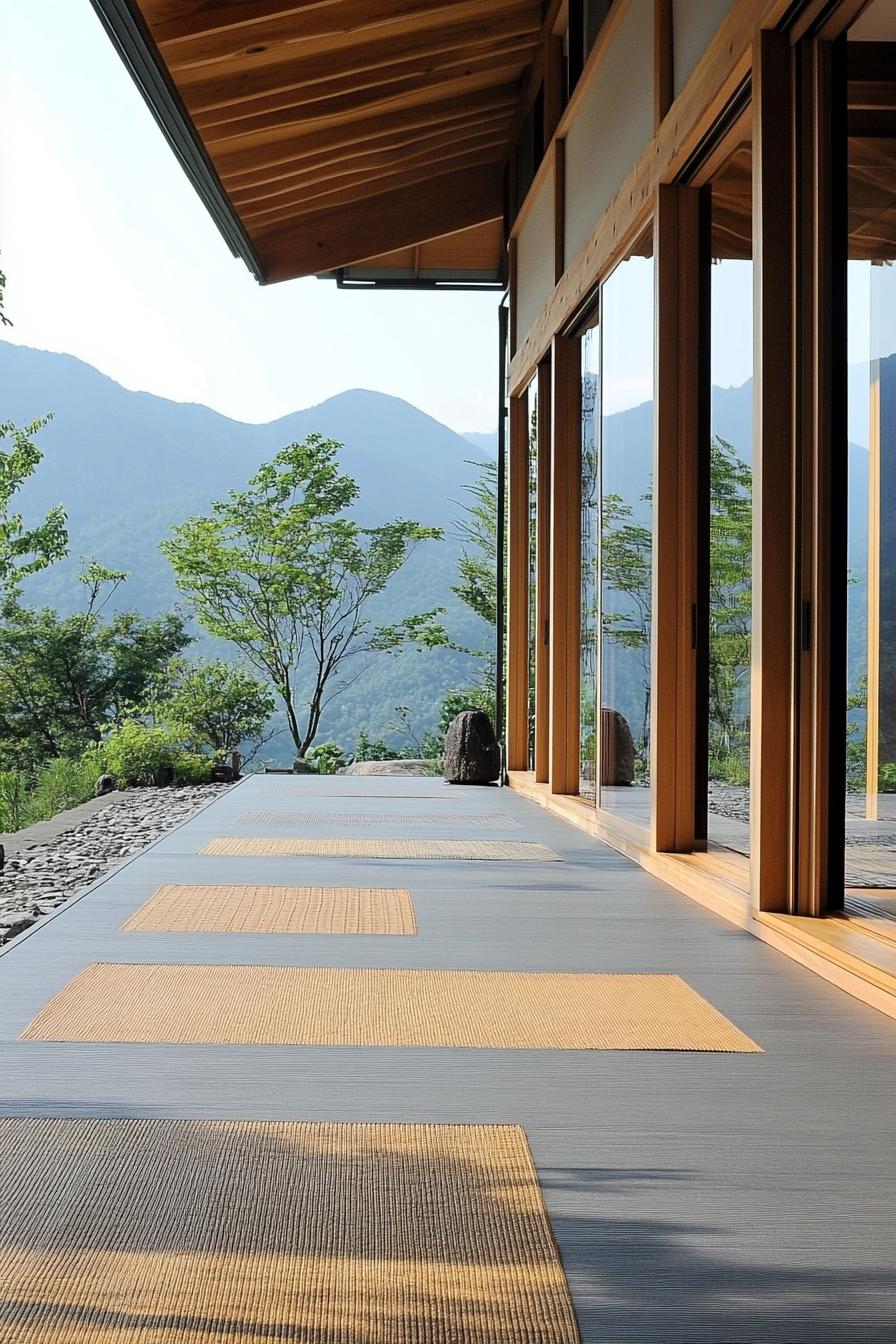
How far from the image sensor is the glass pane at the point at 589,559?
577cm

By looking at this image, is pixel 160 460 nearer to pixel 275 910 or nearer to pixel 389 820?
pixel 389 820

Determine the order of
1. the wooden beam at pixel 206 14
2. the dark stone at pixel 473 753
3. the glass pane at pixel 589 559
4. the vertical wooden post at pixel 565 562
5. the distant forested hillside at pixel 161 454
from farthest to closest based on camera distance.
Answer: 1. the distant forested hillside at pixel 161 454
2. the dark stone at pixel 473 753
3. the vertical wooden post at pixel 565 562
4. the glass pane at pixel 589 559
5. the wooden beam at pixel 206 14

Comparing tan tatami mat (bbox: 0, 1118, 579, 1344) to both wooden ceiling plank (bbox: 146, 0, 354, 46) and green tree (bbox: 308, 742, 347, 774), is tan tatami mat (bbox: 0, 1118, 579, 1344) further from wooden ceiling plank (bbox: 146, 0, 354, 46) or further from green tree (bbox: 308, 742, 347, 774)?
green tree (bbox: 308, 742, 347, 774)

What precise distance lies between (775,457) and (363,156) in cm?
525

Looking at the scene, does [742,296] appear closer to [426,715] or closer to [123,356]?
[426,715]

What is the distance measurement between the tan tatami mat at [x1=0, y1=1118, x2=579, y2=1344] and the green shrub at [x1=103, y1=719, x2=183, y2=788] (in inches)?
318

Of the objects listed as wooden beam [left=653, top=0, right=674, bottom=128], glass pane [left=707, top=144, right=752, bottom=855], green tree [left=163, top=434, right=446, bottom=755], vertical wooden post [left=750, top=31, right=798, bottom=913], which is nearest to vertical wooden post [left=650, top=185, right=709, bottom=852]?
glass pane [left=707, top=144, right=752, bottom=855]

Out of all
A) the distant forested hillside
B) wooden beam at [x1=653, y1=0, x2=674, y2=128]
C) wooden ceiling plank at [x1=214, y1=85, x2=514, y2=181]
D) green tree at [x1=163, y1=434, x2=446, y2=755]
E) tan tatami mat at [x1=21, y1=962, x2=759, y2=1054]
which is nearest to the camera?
tan tatami mat at [x1=21, y1=962, x2=759, y2=1054]

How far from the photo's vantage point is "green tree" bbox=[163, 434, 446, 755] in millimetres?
14031

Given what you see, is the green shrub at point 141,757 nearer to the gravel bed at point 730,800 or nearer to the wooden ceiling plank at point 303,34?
the wooden ceiling plank at point 303,34

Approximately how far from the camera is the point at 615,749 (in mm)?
5246

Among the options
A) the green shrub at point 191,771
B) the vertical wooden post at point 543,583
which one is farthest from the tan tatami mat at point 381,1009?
the green shrub at point 191,771

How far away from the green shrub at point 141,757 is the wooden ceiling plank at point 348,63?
5.14 metres

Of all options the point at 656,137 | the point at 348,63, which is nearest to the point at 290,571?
the point at 348,63
